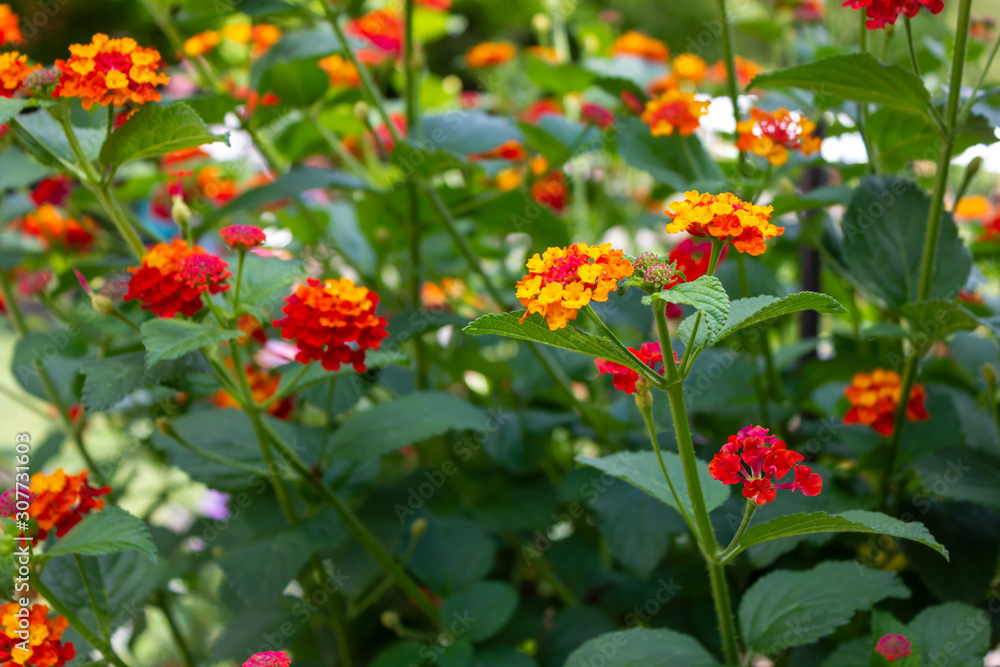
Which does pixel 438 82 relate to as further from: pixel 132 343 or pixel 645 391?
pixel 645 391

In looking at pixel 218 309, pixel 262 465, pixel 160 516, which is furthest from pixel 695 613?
pixel 160 516

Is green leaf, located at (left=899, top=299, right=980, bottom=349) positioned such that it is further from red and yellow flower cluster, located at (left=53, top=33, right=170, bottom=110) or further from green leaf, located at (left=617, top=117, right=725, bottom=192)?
red and yellow flower cluster, located at (left=53, top=33, right=170, bottom=110)

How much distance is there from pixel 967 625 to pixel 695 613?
11.6 inches

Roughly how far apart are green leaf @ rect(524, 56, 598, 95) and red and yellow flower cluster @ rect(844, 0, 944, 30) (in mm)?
499

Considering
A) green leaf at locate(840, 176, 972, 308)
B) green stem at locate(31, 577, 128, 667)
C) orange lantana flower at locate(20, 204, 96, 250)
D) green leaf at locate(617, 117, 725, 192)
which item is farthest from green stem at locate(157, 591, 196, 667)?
green leaf at locate(840, 176, 972, 308)

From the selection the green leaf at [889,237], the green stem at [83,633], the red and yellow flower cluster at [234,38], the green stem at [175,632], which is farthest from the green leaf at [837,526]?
the red and yellow flower cluster at [234,38]

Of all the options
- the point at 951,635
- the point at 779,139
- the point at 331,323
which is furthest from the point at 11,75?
the point at 951,635

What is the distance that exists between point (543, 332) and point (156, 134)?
0.41m

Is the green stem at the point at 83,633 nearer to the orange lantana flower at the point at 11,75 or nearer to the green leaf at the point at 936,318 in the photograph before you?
the orange lantana flower at the point at 11,75

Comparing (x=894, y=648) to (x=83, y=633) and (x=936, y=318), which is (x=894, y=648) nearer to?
(x=936, y=318)

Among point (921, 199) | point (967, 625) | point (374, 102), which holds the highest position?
point (374, 102)

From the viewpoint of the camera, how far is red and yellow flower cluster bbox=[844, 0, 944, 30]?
26.3 inches

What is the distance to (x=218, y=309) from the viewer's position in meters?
0.74

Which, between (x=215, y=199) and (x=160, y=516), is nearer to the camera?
(x=215, y=199)
